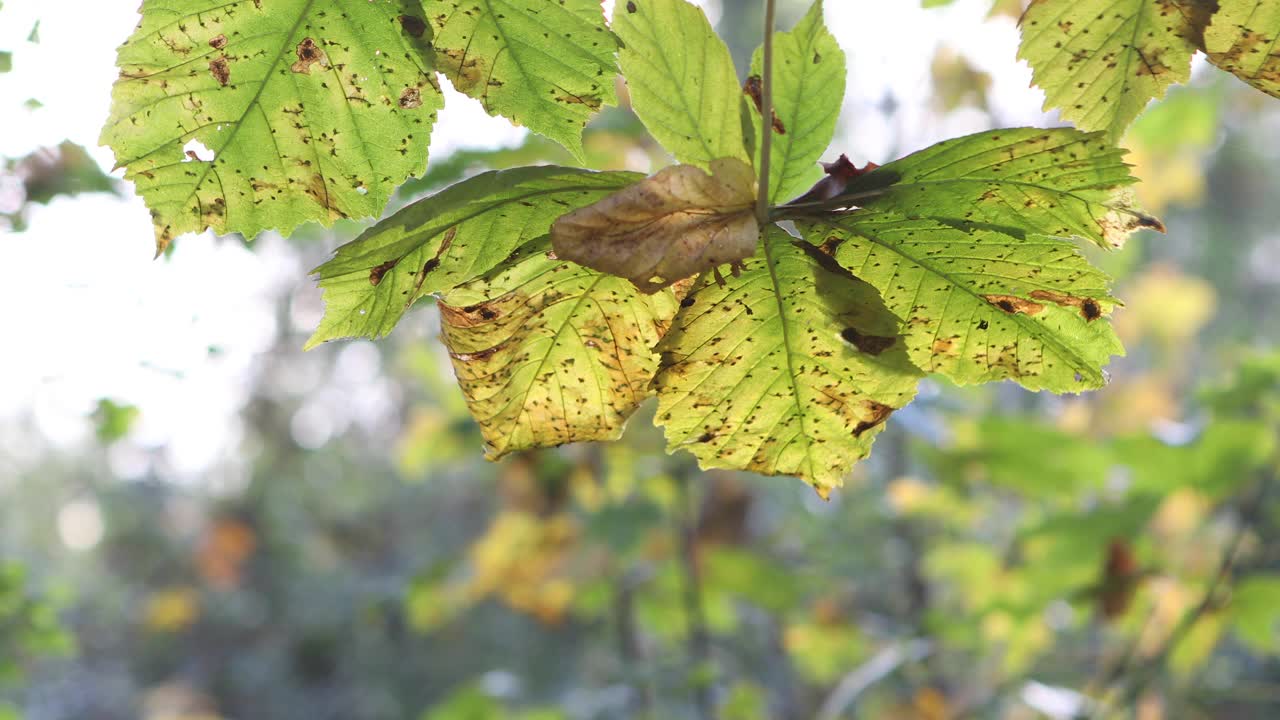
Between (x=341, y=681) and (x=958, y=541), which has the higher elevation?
(x=341, y=681)

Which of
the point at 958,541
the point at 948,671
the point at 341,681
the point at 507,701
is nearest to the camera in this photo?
the point at 507,701

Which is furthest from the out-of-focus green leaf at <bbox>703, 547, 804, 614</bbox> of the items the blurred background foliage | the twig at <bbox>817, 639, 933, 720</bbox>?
the twig at <bbox>817, 639, 933, 720</bbox>

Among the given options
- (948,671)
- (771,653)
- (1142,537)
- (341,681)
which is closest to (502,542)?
(771,653)

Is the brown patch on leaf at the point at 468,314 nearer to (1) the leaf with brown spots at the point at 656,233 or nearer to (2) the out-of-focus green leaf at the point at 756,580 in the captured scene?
(1) the leaf with brown spots at the point at 656,233

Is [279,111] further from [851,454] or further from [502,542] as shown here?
[502,542]

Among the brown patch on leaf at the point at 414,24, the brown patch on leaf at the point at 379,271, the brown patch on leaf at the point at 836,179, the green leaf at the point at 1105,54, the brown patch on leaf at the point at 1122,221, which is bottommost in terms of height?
the brown patch on leaf at the point at 1122,221

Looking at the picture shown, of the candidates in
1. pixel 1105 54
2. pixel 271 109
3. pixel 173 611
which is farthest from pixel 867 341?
pixel 173 611

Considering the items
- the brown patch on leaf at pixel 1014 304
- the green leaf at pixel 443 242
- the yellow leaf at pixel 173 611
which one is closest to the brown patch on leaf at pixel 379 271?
the green leaf at pixel 443 242
